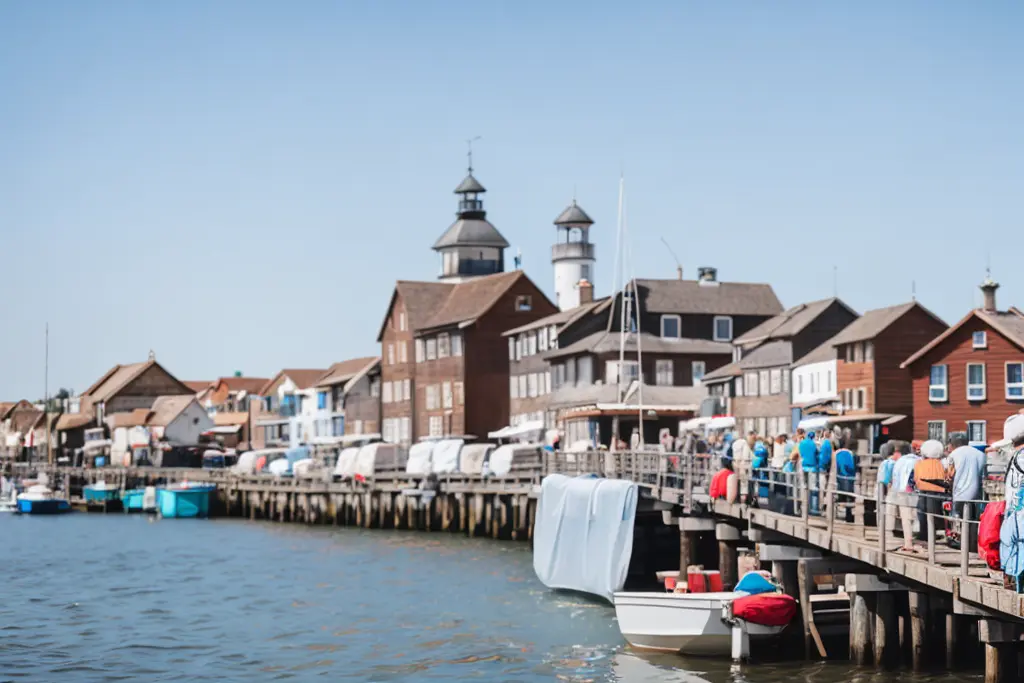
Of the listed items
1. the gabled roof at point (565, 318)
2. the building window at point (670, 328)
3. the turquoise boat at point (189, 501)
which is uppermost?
the gabled roof at point (565, 318)

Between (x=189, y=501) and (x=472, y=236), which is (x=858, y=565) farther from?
(x=472, y=236)

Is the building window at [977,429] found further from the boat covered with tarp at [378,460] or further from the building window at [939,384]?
the boat covered with tarp at [378,460]

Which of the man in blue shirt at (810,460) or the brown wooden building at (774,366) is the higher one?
the brown wooden building at (774,366)

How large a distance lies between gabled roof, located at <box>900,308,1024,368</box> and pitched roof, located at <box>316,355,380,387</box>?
185 feet

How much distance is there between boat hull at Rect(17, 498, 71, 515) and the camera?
101 metres

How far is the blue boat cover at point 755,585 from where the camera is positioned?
92.8ft

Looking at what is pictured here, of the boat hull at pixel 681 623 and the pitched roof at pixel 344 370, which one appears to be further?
the pitched roof at pixel 344 370

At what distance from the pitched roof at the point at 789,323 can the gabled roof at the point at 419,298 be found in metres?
25.0

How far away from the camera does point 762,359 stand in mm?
75812

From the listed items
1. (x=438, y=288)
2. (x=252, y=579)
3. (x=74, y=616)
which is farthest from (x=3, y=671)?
(x=438, y=288)

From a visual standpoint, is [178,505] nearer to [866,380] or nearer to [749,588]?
[866,380]

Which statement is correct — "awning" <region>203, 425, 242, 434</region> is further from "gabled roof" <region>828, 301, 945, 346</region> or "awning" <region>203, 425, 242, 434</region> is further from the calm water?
"gabled roof" <region>828, 301, 945, 346</region>

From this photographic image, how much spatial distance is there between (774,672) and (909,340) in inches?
1663

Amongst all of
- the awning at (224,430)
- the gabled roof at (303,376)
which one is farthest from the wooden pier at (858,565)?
the awning at (224,430)
